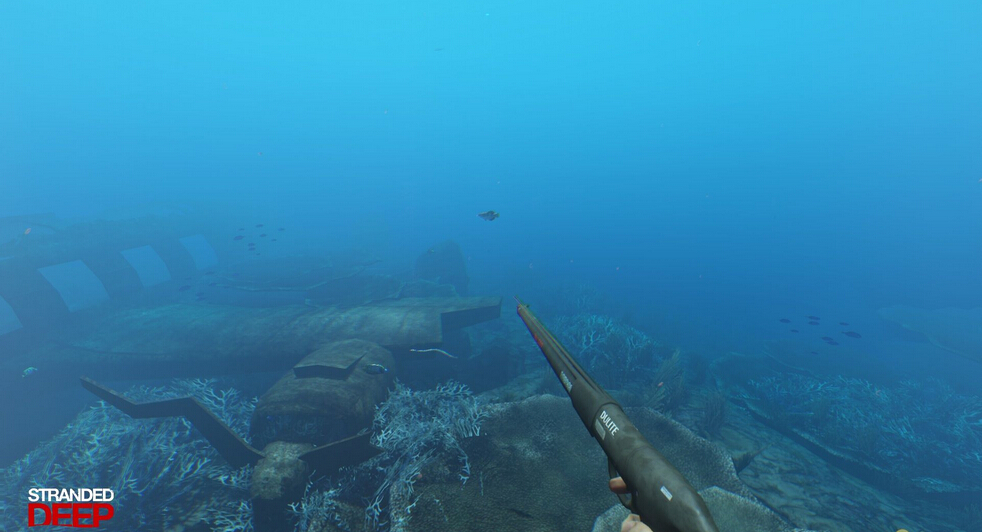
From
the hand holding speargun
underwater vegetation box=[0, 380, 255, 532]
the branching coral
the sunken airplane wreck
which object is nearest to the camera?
the hand holding speargun

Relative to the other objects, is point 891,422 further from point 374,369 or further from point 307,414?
point 307,414

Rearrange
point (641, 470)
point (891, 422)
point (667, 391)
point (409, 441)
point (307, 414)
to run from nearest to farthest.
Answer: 1. point (641, 470)
2. point (409, 441)
3. point (307, 414)
4. point (667, 391)
5. point (891, 422)

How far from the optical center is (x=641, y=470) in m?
1.30

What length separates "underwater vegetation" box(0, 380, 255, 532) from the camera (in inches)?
215

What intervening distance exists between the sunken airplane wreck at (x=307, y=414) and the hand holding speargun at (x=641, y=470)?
183 inches

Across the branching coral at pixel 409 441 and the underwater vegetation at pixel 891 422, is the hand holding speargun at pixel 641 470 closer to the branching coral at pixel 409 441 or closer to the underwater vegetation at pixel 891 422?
the branching coral at pixel 409 441

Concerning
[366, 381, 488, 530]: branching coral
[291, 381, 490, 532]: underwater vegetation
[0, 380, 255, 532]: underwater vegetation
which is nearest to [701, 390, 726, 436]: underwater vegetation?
[366, 381, 488, 530]: branching coral

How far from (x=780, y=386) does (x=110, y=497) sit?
20.8m

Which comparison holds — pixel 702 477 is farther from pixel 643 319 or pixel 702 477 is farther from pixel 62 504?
pixel 643 319

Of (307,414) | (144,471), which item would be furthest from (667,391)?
(144,471)

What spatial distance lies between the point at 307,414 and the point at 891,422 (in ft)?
61.2

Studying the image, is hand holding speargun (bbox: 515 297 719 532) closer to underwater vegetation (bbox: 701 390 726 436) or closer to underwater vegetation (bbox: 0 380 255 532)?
underwater vegetation (bbox: 0 380 255 532)

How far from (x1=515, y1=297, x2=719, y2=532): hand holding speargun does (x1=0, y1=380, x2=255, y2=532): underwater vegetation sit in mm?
6359

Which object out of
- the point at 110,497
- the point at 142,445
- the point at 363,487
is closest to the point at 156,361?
the point at 142,445
